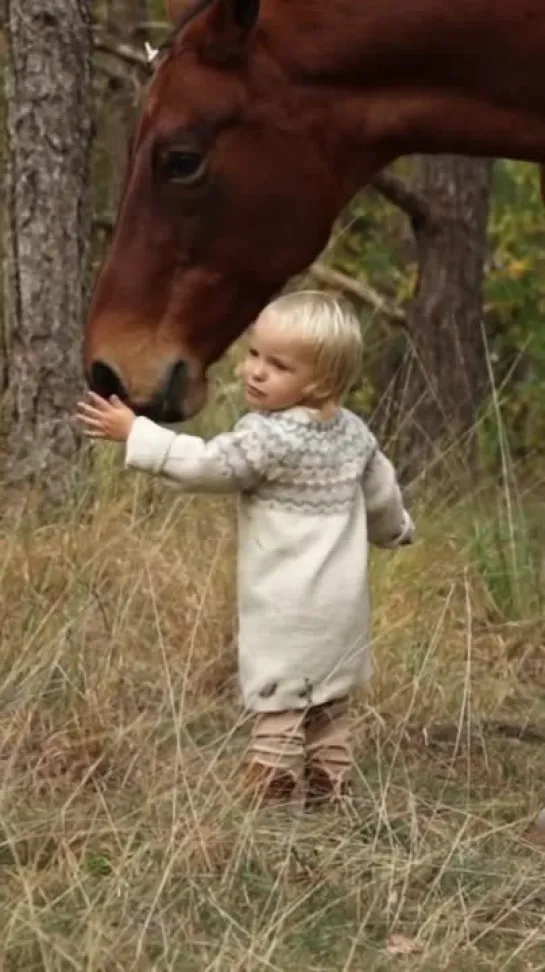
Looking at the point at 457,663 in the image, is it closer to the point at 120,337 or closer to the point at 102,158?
the point at 120,337

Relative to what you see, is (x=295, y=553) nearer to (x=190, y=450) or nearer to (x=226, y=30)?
(x=190, y=450)

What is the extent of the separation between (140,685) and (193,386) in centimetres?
86

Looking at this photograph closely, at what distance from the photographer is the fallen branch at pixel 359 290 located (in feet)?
25.9

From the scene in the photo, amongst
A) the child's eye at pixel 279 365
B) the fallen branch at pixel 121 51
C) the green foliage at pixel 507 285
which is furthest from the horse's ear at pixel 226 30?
the green foliage at pixel 507 285

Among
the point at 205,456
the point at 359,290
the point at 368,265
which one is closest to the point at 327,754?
the point at 205,456

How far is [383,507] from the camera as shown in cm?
373

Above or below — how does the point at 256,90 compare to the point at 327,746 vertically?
above

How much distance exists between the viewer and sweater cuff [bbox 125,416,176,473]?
3.40 metres

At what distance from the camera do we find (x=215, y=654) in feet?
15.0

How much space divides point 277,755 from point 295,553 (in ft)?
1.20

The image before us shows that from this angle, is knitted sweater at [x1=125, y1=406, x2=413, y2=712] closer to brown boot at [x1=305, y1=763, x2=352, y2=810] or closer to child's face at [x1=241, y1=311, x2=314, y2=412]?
child's face at [x1=241, y1=311, x2=314, y2=412]

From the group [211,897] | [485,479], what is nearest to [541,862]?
[211,897]

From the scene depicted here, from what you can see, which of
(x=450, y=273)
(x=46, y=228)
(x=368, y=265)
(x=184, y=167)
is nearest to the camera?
(x=184, y=167)

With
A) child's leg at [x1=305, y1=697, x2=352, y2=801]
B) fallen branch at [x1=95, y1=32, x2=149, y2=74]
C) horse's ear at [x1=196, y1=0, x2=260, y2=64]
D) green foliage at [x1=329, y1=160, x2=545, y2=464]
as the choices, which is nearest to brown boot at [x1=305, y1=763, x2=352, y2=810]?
child's leg at [x1=305, y1=697, x2=352, y2=801]
